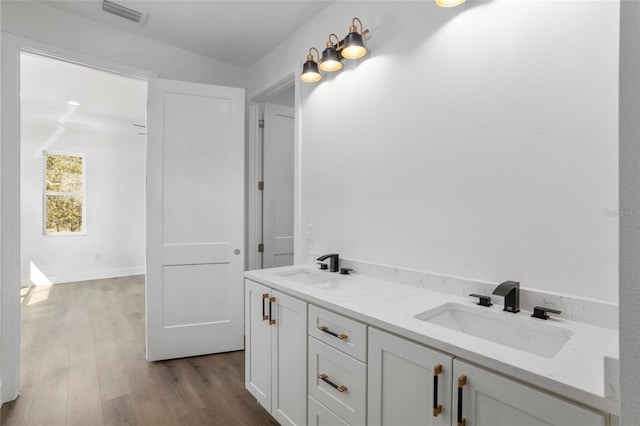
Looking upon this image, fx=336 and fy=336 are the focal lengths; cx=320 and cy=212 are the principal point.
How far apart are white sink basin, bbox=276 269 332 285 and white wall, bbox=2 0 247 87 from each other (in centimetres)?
218

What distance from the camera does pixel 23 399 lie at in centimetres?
223

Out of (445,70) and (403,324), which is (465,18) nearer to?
(445,70)

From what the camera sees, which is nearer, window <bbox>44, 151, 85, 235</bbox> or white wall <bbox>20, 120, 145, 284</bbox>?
white wall <bbox>20, 120, 145, 284</bbox>

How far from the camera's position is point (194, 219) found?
9.74ft

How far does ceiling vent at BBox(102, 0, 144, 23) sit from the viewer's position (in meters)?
2.42

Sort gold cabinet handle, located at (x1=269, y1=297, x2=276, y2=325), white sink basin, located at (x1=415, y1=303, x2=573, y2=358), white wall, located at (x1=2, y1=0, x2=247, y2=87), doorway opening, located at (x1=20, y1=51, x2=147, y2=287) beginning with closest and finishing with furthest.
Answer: white sink basin, located at (x1=415, y1=303, x2=573, y2=358), gold cabinet handle, located at (x1=269, y1=297, x2=276, y2=325), white wall, located at (x1=2, y1=0, x2=247, y2=87), doorway opening, located at (x1=20, y1=51, x2=147, y2=287)

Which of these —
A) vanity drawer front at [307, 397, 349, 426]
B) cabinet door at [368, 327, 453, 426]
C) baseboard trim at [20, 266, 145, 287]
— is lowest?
baseboard trim at [20, 266, 145, 287]

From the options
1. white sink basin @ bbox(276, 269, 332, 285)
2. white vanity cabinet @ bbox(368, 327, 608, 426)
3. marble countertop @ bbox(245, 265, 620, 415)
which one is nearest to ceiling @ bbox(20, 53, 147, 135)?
white sink basin @ bbox(276, 269, 332, 285)

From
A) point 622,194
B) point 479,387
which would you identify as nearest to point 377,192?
point 479,387

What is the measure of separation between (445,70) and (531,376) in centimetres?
141

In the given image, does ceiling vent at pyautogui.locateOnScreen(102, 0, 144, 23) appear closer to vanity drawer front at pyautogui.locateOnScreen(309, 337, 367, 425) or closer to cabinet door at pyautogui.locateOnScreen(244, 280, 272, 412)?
cabinet door at pyautogui.locateOnScreen(244, 280, 272, 412)

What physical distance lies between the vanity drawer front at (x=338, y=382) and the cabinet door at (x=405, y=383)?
0.05 m

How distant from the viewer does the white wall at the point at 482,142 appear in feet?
3.98

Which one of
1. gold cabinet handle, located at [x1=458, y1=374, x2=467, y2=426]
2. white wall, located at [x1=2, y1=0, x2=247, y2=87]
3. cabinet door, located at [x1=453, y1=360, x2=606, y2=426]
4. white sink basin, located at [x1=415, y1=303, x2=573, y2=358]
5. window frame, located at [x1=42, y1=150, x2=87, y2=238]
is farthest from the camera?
window frame, located at [x1=42, y1=150, x2=87, y2=238]
